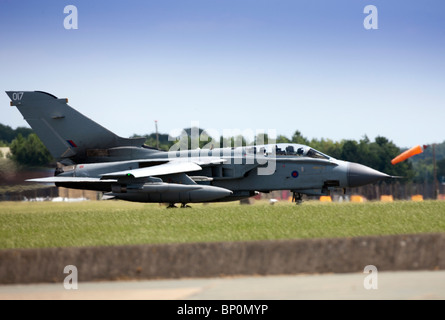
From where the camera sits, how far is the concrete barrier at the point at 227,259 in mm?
8000

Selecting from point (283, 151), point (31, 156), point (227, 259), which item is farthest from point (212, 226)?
point (31, 156)

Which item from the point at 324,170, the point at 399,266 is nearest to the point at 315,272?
the point at 399,266

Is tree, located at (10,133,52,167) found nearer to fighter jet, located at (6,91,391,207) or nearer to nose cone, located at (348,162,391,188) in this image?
fighter jet, located at (6,91,391,207)

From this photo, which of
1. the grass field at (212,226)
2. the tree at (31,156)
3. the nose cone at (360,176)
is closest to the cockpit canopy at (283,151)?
the nose cone at (360,176)

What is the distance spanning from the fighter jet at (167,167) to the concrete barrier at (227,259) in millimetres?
13227

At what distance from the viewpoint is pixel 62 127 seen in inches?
979

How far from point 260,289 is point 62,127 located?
19149mm

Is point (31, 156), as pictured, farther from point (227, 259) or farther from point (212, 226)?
point (227, 259)

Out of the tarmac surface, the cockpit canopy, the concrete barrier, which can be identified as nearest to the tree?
the cockpit canopy

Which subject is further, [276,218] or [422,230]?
[276,218]

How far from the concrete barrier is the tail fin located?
17.1 meters
